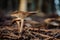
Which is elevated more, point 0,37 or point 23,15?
point 23,15

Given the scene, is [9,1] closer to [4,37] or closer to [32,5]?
[32,5]

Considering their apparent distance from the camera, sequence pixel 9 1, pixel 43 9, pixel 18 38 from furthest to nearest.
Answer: pixel 43 9 → pixel 9 1 → pixel 18 38

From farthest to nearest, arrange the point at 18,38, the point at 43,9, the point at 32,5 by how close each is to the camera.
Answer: the point at 43,9 → the point at 32,5 → the point at 18,38

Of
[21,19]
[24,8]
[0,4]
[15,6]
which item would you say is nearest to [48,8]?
[15,6]

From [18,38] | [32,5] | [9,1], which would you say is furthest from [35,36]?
[32,5]

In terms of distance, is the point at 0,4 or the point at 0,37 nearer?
the point at 0,37

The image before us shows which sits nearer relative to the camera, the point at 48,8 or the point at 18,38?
the point at 18,38

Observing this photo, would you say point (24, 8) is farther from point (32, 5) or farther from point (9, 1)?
point (32, 5)

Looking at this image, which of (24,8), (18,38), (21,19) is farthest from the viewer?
(24,8)

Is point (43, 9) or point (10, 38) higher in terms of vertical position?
point (10, 38)
